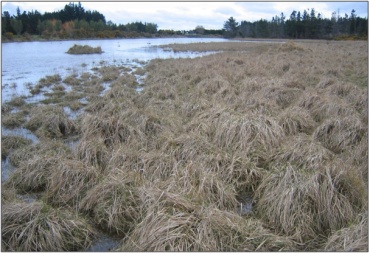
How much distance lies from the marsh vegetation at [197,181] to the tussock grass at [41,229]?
0.5 inches

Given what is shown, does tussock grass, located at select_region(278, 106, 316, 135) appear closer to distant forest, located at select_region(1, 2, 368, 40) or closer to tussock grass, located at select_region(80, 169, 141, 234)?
tussock grass, located at select_region(80, 169, 141, 234)

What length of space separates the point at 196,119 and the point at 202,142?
5.73 feet

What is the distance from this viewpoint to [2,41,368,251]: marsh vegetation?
12.0 feet

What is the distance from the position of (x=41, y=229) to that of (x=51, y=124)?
4710 mm

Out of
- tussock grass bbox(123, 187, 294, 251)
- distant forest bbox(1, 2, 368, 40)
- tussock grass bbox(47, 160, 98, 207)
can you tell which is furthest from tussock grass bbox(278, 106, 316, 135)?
distant forest bbox(1, 2, 368, 40)

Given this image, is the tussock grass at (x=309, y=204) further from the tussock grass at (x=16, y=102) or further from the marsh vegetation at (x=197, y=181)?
the tussock grass at (x=16, y=102)

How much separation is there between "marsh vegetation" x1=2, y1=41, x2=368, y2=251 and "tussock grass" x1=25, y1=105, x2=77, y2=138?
3 centimetres

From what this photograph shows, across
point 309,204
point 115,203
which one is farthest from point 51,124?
point 309,204

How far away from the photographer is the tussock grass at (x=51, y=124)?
761 centimetres

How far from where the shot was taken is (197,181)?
4.74 meters

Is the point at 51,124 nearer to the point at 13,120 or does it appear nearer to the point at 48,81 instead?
the point at 13,120

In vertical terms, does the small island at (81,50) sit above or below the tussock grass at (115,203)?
above

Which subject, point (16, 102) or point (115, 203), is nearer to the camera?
point (115, 203)

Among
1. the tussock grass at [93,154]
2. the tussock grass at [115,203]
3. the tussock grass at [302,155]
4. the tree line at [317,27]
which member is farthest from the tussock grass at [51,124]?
the tree line at [317,27]
